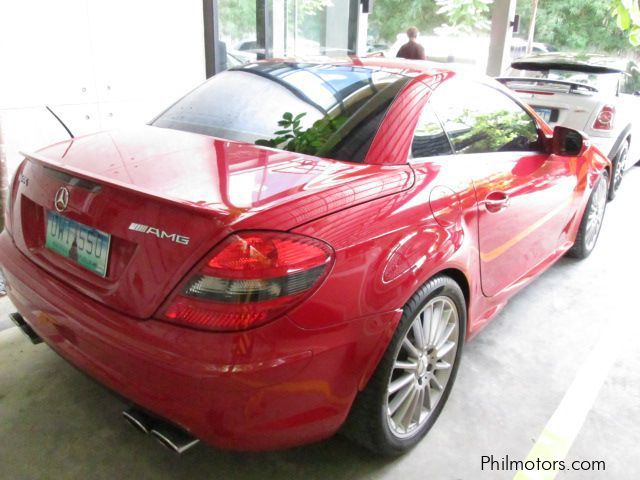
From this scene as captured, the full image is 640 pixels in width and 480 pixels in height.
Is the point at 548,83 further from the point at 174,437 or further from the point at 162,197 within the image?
the point at 174,437

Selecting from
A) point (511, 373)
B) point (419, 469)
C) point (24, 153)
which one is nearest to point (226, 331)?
point (419, 469)

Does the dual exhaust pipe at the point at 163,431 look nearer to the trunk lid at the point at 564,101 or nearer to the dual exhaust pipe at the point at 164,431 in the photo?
the dual exhaust pipe at the point at 164,431

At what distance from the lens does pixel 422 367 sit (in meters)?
2.10

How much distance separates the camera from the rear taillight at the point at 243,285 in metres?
1.47

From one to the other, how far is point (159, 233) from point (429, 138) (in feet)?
3.98

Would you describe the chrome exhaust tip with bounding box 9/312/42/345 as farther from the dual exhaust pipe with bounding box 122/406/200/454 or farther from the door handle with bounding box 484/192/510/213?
the door handle with bounding box 484/192/510/213

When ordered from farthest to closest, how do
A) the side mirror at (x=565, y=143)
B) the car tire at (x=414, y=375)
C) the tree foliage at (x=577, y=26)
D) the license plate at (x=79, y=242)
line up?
the tree foliage at (x=577, y=26) < the side mirror at (x=565, y=143) < the car tire at (x=414, y=375) < the license plate at (x=79, y=242)

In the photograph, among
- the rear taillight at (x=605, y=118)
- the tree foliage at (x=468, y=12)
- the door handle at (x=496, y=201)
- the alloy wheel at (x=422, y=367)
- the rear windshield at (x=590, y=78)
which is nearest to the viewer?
the alloy wheel at (x=422, y=367)

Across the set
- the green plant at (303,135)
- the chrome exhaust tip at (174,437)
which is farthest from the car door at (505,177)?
the chrome exhaust tip at (174,437)

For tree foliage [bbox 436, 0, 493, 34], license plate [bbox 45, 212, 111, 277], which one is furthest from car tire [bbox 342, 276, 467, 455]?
tree foliage [bbox 436, 0, 493, 34]

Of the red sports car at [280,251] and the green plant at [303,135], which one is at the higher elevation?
the green plant at [303,135]

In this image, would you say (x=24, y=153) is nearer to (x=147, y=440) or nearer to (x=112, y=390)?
(x=112, y=390)

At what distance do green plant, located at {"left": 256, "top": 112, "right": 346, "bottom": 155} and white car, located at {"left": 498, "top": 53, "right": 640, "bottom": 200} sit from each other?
13.6 feet

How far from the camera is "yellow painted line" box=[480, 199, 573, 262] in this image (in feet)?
7.99
